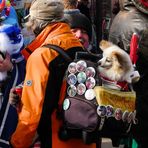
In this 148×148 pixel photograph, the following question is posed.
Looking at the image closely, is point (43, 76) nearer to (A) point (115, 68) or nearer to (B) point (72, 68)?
(B) point (72, 68)

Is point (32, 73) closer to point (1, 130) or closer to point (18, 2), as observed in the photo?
point (1, 130)

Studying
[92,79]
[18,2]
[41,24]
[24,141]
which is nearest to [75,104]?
[92,79]

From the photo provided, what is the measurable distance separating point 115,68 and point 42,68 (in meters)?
0.48

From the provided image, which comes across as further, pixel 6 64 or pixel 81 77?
pixel 6 64

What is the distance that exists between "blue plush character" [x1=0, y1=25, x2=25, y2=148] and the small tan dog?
0.84 m

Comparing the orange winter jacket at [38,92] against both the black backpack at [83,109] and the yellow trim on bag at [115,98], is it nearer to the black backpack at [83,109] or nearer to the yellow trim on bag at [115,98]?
the black backpack at [83,109]

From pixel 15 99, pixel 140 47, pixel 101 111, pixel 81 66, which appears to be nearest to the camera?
pixel 101 111

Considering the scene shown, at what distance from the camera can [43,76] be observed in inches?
121

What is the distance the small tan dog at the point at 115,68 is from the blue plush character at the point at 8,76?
33.0 inches

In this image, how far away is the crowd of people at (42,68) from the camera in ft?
10.1

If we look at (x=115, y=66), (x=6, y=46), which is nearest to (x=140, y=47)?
(x=115, y=66)

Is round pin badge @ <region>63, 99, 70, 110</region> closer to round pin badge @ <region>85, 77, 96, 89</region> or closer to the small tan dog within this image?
round pin badge @ <region>85, 77, 96, 89</region>

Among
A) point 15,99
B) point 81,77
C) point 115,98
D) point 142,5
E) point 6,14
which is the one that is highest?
point 142,5

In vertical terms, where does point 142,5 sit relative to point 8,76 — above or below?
above
